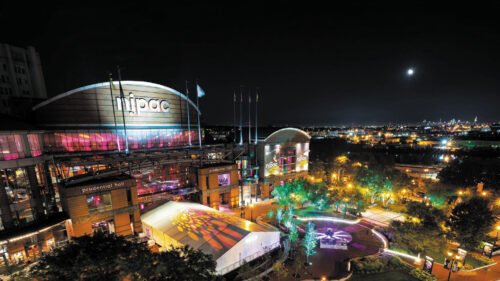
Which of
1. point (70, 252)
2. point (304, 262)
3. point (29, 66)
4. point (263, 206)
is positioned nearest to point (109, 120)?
point (70, 252)

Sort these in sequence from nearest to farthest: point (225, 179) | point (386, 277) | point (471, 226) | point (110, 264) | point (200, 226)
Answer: point (110, 264) < point (386, 277) < point (471, 226) < point (200, 226) < point (225, 179)

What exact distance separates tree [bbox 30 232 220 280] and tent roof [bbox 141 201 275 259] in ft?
30.3

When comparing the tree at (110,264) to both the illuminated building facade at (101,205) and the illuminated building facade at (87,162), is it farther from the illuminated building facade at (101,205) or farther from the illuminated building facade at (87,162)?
the illuminated building facade at (87,162)

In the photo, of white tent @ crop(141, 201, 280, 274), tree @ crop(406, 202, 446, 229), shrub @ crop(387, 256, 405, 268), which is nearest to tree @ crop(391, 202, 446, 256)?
tree @ crop(406, 202, 446, 229)

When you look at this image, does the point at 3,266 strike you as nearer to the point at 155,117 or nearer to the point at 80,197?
the point at 80,197

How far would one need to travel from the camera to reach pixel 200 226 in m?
25.2

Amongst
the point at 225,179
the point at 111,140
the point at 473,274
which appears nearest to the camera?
the point at 473,274

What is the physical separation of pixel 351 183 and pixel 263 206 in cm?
1955

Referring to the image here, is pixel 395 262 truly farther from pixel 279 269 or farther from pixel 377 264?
pixel 279 269

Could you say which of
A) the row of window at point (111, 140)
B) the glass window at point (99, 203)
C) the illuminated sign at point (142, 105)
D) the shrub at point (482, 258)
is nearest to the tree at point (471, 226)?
the shrub at point (482, 258)

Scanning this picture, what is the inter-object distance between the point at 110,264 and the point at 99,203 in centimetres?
1999

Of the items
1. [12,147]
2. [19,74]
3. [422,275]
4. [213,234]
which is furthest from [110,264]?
[19,74]

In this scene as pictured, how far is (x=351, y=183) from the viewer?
143 feet

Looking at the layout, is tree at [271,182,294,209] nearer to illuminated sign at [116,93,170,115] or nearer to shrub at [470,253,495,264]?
shrub at [470,253,495,264]
